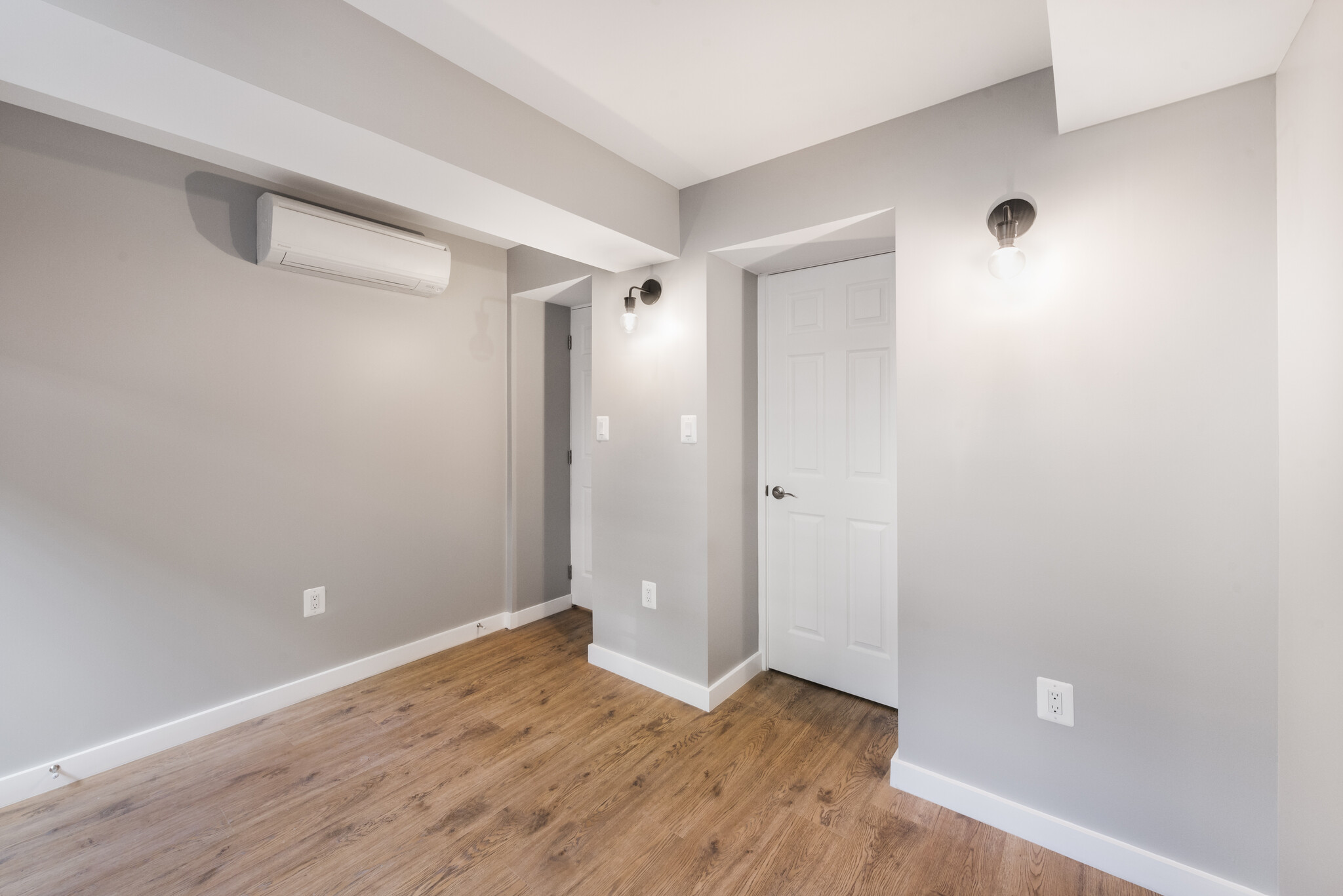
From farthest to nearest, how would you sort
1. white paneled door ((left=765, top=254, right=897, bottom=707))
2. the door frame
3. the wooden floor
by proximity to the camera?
the door frame, white paneled door ((left=765, top=254, right=897, bottom=707)), the wooden floor

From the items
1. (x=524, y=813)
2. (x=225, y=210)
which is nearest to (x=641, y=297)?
(x=225, y=210)

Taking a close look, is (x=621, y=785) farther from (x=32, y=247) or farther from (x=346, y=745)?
(x=32, y=247)

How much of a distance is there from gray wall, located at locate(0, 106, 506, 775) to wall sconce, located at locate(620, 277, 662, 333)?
116 centimetres

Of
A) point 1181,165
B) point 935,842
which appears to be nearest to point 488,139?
point 1181,165

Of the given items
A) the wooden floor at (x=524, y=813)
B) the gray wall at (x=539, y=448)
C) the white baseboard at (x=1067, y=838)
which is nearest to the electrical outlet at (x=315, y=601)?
the wooden floor at (x=524, y=813)

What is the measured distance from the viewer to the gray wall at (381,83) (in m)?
1.15

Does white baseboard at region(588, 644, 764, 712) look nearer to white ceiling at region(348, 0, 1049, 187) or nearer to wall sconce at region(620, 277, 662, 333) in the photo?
wall sconce at region(620, 277, 662, 333)

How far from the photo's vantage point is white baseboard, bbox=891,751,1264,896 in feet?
4.63

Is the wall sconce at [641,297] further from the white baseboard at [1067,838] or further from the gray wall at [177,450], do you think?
the white baseboard at [1067,838]

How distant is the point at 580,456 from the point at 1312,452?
3142 mm

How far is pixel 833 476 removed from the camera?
2.48m

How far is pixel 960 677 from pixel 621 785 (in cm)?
121

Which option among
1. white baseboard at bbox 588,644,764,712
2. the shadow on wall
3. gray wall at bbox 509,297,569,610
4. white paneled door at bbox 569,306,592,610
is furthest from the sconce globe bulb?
the shadow on wall

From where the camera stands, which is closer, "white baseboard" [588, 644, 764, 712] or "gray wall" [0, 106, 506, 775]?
"gray wall" [0, 106, 506, 775]
